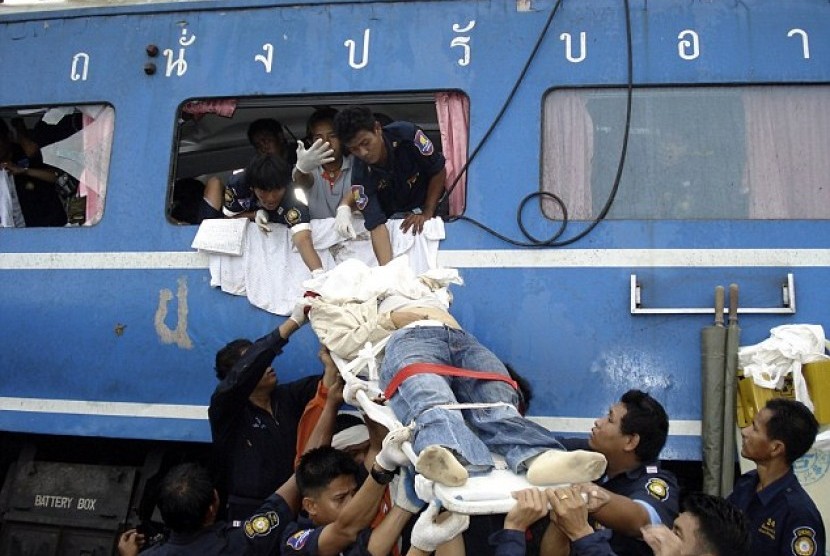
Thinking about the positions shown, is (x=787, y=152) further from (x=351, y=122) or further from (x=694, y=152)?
(x=351, y=122)

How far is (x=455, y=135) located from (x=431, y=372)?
1.72 m

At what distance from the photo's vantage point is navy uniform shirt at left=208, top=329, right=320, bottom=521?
4.46m

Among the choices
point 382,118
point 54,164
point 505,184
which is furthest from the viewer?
point 382,118

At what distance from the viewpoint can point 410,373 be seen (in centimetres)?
369

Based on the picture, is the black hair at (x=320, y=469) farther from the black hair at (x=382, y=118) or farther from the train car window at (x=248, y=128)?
the black hair at (x=382, y=118)

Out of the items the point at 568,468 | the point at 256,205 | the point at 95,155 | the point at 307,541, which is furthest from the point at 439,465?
the point at 95,155

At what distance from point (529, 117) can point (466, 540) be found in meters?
2.06

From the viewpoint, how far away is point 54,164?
5.74 metres

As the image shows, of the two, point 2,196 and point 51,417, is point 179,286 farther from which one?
point 2,196

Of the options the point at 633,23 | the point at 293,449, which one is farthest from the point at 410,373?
the point at 633,23

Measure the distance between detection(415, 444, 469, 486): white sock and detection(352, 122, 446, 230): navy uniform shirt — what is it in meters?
2.03

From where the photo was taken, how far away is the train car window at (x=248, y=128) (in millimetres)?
5094

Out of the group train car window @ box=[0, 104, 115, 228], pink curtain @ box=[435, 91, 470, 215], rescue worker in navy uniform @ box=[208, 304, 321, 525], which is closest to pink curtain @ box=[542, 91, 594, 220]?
pink curtain @ box=[435, 91, 470, 215]

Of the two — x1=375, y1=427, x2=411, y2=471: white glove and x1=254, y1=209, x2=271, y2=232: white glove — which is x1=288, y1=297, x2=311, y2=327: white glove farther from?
x1=375, y1=427, x2=411, y2=471: white glove
